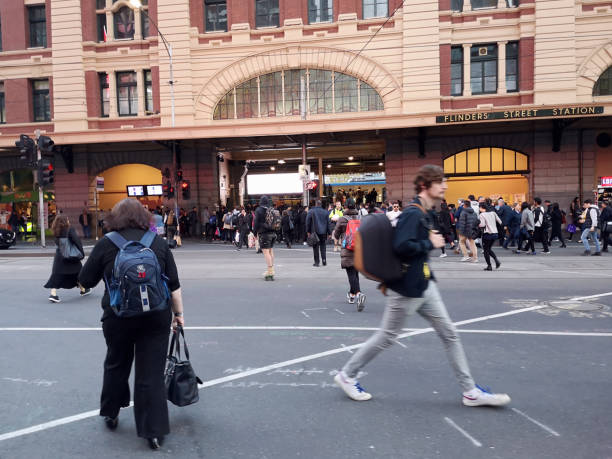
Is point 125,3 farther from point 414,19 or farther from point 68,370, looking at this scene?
point 68,370

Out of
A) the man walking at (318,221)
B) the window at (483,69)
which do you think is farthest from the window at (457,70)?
the man walking at (318,221)

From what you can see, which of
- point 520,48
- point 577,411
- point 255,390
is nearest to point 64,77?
point 520,48

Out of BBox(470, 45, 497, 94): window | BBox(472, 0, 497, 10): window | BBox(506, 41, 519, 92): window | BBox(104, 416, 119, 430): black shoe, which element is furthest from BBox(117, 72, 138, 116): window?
BBox(104, 416, 119, 430): black shoe

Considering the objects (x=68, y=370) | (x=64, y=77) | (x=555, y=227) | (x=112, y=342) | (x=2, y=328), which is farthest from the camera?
(x=64, y=77)

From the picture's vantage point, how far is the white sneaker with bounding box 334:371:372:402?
172 inches

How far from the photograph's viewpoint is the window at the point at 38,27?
86.1 ft

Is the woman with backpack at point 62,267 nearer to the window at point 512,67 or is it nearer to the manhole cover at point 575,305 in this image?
the manhole cover at point 575,305

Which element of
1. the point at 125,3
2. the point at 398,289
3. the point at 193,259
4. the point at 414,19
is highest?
the point at 125,3

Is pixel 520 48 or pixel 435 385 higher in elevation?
pixel 520 48

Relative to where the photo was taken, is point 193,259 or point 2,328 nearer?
point 2,328

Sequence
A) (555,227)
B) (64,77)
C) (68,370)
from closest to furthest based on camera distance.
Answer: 1. (68,370)
2. (555,227)
3. (64,77)

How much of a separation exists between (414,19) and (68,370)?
21863mm

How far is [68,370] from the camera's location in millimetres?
5301

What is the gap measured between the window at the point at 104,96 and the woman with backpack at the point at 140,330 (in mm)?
24778
